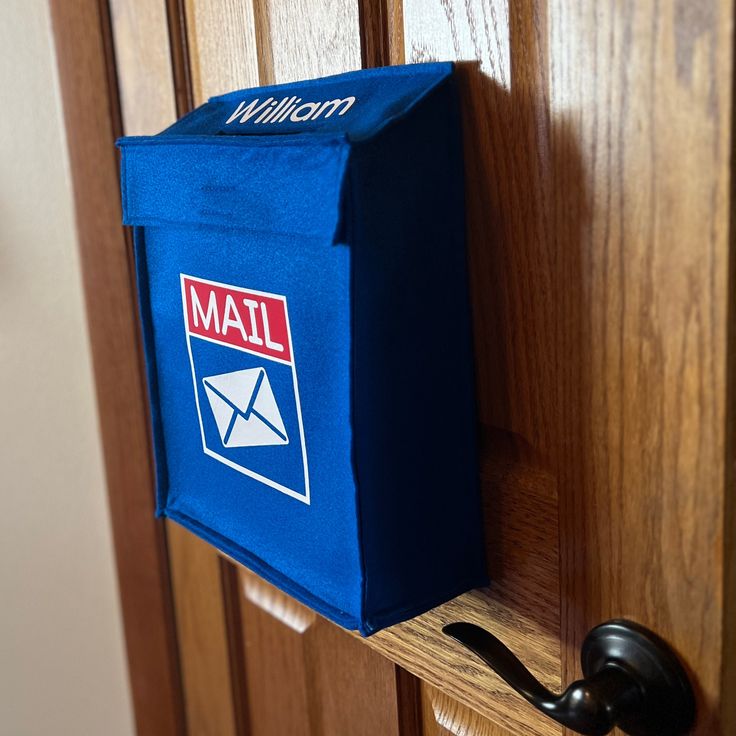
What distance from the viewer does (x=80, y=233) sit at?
3.15 ft

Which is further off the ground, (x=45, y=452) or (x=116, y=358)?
(x=116, y=358)

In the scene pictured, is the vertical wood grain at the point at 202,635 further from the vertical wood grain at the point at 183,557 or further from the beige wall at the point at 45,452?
the beige wall at the point at 45,452

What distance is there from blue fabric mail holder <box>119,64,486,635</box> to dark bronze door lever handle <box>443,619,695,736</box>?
3.8 inches

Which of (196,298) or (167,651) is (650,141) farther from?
(167,651)

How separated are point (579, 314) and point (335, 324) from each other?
126 millimetres

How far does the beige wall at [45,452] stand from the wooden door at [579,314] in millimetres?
305

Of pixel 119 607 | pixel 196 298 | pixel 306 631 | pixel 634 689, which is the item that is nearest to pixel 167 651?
pixel 119 607

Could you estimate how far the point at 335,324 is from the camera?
499mm

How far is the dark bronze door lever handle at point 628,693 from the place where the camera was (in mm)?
481

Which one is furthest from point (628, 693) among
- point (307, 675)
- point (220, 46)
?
point (220, 46)

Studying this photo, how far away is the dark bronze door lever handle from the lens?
0.48m

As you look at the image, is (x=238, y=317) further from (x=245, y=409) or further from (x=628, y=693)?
(x=628, y=693)

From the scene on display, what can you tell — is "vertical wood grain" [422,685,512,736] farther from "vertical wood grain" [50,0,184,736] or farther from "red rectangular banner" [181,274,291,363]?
"vertical wood grain" [50,0,184,736]

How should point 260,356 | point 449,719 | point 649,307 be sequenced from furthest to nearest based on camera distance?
point 449,719 → point 260,356 → point 649,307
